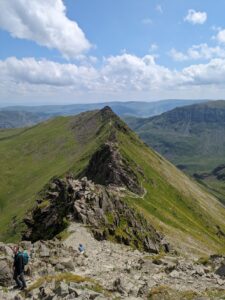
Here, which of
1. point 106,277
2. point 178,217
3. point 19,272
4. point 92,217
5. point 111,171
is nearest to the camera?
point 19,272

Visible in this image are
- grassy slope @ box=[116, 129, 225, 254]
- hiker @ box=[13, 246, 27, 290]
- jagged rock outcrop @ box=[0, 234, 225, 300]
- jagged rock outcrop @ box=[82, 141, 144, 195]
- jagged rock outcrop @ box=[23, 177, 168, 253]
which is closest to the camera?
jagged rock outcrop @ box=[0, 234, 225, 300]

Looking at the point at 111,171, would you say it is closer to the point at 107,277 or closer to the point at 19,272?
the point at 107,277

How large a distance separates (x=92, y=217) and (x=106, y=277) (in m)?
36.6

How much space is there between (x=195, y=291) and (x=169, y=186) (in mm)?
164607

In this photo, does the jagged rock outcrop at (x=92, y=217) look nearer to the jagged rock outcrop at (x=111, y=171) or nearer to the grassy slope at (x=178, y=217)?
the grassy slope at (x=178, y=217)

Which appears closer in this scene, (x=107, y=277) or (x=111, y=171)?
(x=107, y=277)

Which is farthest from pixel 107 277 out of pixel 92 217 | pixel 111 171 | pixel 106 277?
pixel 111 171

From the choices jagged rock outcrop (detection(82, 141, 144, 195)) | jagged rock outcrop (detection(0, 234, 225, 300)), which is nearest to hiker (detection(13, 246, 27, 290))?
jagged rock outcrop (detection(0, 234, 225, 300))

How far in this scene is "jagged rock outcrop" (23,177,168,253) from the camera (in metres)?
75.0

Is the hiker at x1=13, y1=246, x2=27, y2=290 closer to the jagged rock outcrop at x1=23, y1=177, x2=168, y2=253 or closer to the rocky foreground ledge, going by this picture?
the rocky foreground ledge

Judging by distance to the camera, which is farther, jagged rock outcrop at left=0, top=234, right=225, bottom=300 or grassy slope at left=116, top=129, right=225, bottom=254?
grassy slope at left=116, top=129, right=225, bottom=254

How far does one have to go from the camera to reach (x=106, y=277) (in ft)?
131

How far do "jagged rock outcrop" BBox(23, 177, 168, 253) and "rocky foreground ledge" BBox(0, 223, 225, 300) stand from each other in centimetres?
1910

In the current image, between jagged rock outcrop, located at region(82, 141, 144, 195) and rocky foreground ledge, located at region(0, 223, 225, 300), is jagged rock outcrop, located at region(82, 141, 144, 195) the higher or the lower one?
the lower one
